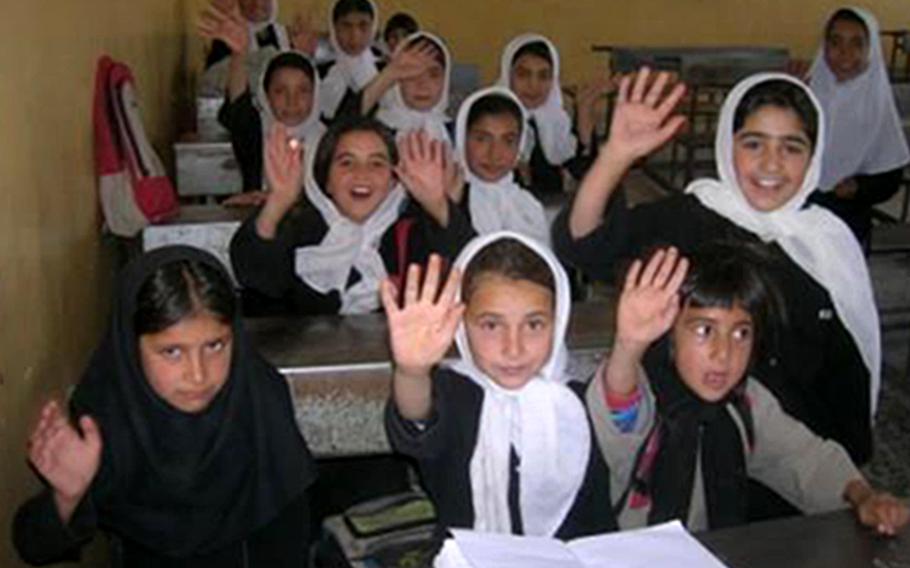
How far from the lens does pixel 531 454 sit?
6.35 ft

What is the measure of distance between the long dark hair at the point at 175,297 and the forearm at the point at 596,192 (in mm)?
737

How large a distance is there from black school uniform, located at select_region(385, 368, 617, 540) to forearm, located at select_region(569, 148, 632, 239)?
514 millimetres

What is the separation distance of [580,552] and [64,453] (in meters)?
0.80

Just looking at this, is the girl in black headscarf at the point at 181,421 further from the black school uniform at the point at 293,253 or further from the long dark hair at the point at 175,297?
the black school uniform at the point at 293,253

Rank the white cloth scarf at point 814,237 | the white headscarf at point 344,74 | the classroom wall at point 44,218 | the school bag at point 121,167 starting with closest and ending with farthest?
the classroom wall at point 44,218, the white cloth scarf at point 814,237, the school bag at point 121,167, the white headscarf at point 344,74

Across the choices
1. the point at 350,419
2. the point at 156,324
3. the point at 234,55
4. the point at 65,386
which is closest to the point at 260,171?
the point at 234,55

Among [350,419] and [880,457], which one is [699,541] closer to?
[350,419]

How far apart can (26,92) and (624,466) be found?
144cm

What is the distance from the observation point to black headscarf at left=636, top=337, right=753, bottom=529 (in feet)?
6.34

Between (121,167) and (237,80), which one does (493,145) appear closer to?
(121,167)

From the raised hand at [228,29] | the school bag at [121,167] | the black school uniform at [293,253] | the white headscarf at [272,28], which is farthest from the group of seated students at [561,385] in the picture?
the white headscarf at [272,28]

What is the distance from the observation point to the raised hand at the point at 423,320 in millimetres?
1713

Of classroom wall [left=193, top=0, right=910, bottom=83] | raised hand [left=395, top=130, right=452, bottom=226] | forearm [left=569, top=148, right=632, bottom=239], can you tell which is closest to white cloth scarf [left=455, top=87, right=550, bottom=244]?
raised hand [left=395, top=130, right=452, bottom=226]

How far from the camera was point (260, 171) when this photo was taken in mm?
4703
